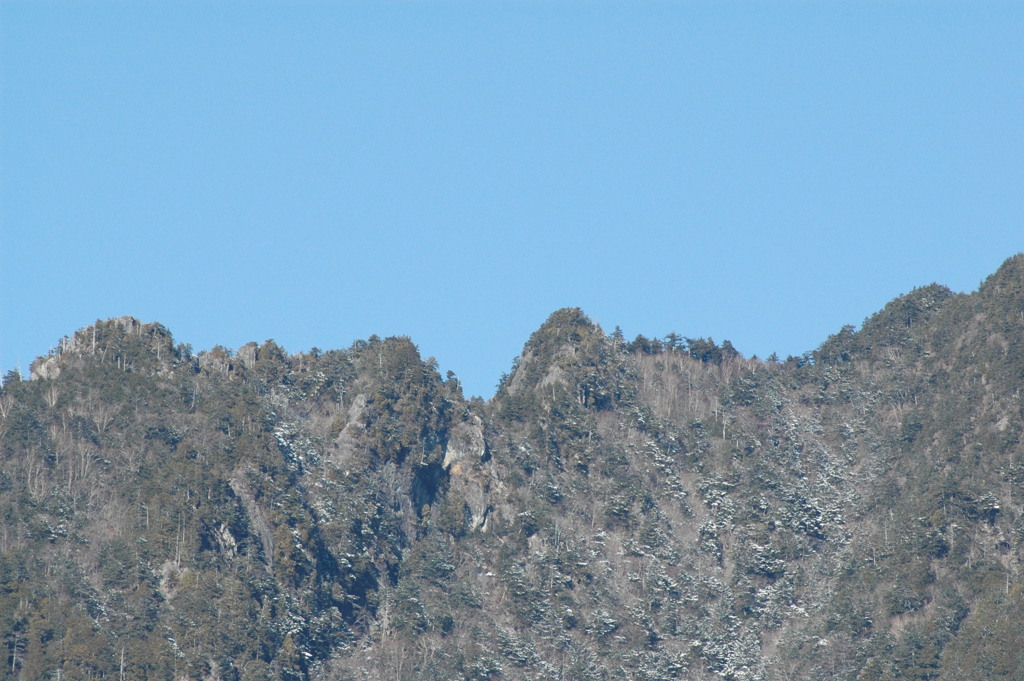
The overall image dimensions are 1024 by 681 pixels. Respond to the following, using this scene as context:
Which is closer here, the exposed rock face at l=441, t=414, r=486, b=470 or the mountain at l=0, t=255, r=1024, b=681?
the mountain at l=0, t=255, r=1024, b=681

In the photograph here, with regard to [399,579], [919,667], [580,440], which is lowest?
[919,667]

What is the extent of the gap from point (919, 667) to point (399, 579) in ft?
100

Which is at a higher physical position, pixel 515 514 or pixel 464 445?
pixel 464 445

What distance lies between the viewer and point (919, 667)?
121 meters

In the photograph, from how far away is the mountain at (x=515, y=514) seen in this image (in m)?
121

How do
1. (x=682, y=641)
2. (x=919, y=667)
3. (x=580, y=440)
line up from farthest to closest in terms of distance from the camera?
(x=580, y=440), (x=682, y=641), (x=919, y=667)

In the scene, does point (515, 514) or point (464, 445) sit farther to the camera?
point (464, 445)

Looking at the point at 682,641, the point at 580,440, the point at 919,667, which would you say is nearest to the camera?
the point at 919,667

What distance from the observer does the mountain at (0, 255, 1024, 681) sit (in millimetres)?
120688

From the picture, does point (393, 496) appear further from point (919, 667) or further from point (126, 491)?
point (919, 667)

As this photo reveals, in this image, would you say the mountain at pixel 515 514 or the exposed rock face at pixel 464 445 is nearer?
the mountain at pixel 515 514

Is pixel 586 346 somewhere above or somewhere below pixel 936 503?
above

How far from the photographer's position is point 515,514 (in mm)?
137250

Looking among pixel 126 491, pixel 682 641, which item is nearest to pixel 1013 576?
pixel 682 641
